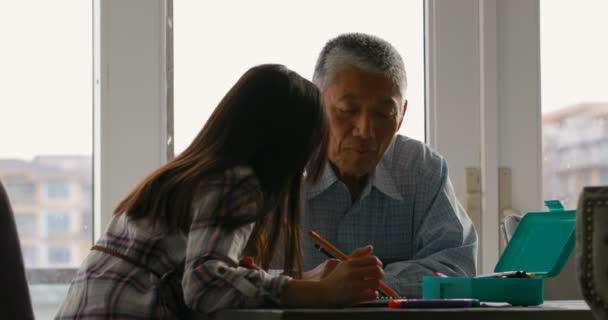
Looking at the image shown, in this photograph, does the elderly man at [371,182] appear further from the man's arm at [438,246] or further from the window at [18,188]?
the window at [18,188]

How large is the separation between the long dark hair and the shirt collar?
583mm

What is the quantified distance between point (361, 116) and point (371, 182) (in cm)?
17

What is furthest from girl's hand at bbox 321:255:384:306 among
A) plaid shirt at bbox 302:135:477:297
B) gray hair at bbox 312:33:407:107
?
gray hair at bbox 312:33:407:107

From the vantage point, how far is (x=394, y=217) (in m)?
2.62

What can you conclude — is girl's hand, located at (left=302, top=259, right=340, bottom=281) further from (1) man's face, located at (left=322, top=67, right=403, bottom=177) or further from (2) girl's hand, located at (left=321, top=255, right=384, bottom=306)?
(1) man's face, located at (left=322, top=67, right=403, bottom=177)

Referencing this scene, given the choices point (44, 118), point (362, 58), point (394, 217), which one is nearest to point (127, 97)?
point (44, 118)

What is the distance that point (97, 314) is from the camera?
5.89ft

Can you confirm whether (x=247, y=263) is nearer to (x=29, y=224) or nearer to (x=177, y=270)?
(x=177, y=270)

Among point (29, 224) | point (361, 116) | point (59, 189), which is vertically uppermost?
point (361, 116)

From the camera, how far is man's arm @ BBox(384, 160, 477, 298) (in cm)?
233

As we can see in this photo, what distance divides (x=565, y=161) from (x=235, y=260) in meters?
2.32

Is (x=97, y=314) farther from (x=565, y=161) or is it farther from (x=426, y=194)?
(x=565, y=161)

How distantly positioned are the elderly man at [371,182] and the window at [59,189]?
46.1 inches

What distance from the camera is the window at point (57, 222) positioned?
348 cm
